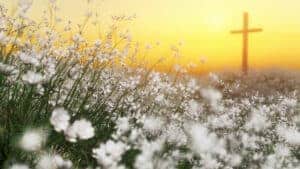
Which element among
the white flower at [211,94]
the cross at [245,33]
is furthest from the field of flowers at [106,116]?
the cross at [245,33]

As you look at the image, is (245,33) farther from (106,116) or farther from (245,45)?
(106,116)

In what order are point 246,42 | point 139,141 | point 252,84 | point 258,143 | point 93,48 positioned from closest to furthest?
1. point 139,141
2. point 93,48
3. point 258,143
4. point 252,84
5. point 246,42

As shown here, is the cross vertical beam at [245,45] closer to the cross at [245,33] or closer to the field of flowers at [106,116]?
the cross at [245,33]

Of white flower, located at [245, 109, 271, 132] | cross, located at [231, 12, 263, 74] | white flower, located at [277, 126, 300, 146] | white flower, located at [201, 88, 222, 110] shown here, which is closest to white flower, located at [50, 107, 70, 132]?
white flower, located at [201, 88, 222, 110]

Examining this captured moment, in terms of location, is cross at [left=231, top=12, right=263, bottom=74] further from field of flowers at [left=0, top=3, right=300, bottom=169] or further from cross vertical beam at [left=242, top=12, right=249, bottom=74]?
field of flowers at [left=0, top=3, right=300, bottom=169]

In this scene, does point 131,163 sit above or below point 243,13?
below

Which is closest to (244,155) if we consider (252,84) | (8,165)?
(8,165)

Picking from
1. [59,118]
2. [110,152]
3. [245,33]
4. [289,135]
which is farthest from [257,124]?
[245,33]

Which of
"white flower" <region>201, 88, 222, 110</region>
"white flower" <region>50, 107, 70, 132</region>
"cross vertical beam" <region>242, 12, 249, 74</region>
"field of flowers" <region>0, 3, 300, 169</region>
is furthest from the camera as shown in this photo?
"cross vertical beam" <region>242, 12, 249, 74</region>

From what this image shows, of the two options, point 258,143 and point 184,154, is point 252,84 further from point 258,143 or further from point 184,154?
point 184,154
